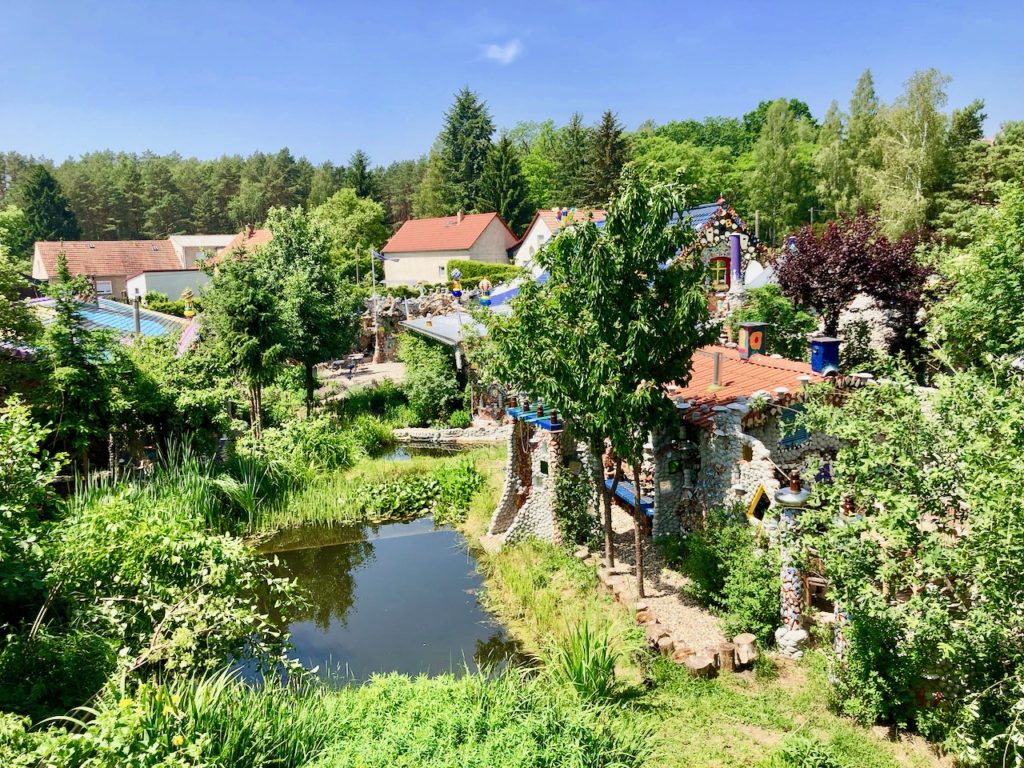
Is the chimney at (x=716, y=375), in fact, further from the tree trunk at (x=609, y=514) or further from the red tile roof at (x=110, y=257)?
the red tile roof at (x=110, y=257)

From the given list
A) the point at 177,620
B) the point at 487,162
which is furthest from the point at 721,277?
the point at 487,162

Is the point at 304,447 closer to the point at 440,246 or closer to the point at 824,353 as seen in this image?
the point at 824,353

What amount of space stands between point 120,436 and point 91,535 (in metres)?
6.89

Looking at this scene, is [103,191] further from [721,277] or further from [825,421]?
[825,421]

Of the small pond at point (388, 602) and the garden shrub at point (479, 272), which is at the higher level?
the garden shrub at point (479, 272)

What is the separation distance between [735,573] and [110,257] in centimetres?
5171

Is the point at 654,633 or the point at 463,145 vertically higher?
the point at 463,145

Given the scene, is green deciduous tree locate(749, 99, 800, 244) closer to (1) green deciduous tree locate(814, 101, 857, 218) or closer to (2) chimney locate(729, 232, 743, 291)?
(1) green deciduous tree locate(814, 101, 857, 218)

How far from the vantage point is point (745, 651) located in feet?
26.2

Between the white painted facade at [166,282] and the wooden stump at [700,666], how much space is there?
43947 millimetres

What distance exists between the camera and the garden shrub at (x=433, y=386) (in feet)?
65.8

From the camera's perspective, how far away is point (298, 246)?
21.1 meters

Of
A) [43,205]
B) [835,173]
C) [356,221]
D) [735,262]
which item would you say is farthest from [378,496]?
[43,205]

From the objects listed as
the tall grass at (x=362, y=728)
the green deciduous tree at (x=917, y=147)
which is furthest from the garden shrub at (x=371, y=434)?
the green deciduous tree at (x=917, y=147)
